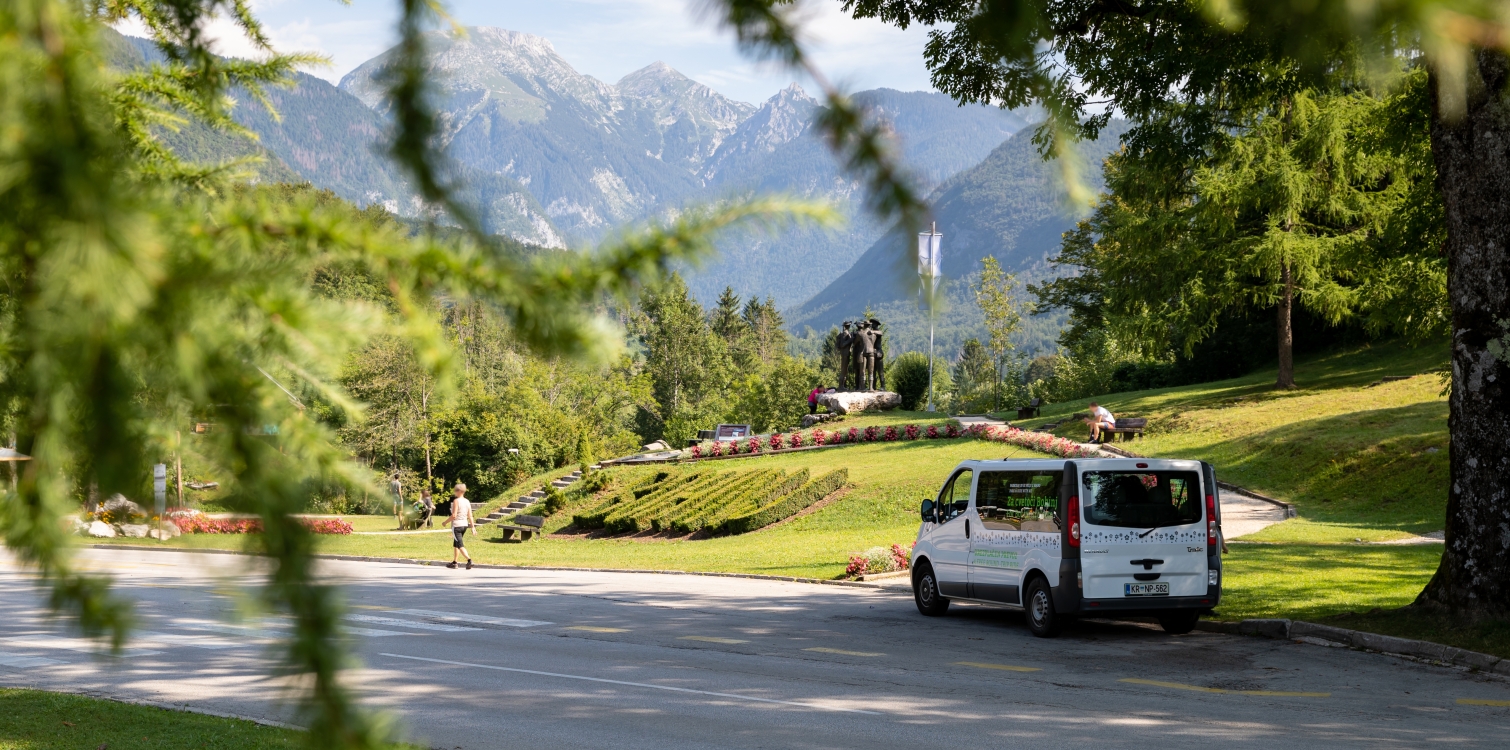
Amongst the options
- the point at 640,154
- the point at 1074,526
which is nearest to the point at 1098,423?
the point at 1074,526

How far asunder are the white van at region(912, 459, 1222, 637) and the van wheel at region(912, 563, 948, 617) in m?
1.53

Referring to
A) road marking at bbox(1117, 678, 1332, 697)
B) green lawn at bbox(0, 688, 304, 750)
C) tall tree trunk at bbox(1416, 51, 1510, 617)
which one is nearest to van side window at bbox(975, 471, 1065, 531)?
road marking at bbox(1117, 678, 1332, 697)

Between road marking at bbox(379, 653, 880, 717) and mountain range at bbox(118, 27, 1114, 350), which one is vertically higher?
mountain range at bbox(118, 27, 1114, 350)

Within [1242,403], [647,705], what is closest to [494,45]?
[647,705]

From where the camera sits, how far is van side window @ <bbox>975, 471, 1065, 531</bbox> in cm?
1418

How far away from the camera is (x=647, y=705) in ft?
33.4

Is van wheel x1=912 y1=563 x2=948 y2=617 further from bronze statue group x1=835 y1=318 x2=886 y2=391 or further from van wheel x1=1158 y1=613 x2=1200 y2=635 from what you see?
bronze statue group x1=835 y1=318 x2=886 y2=391

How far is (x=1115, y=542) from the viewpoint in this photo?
1374cm

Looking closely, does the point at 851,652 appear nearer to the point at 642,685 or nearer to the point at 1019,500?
the point at 642,685

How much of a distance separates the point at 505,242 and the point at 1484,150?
42.8 ft

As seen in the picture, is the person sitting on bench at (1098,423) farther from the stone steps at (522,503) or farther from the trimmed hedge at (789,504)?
the stone steps at (522,503)

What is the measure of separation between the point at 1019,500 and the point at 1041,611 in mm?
1448

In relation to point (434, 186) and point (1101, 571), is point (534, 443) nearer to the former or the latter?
point (1101, 571)

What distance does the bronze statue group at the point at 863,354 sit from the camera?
156 feet
